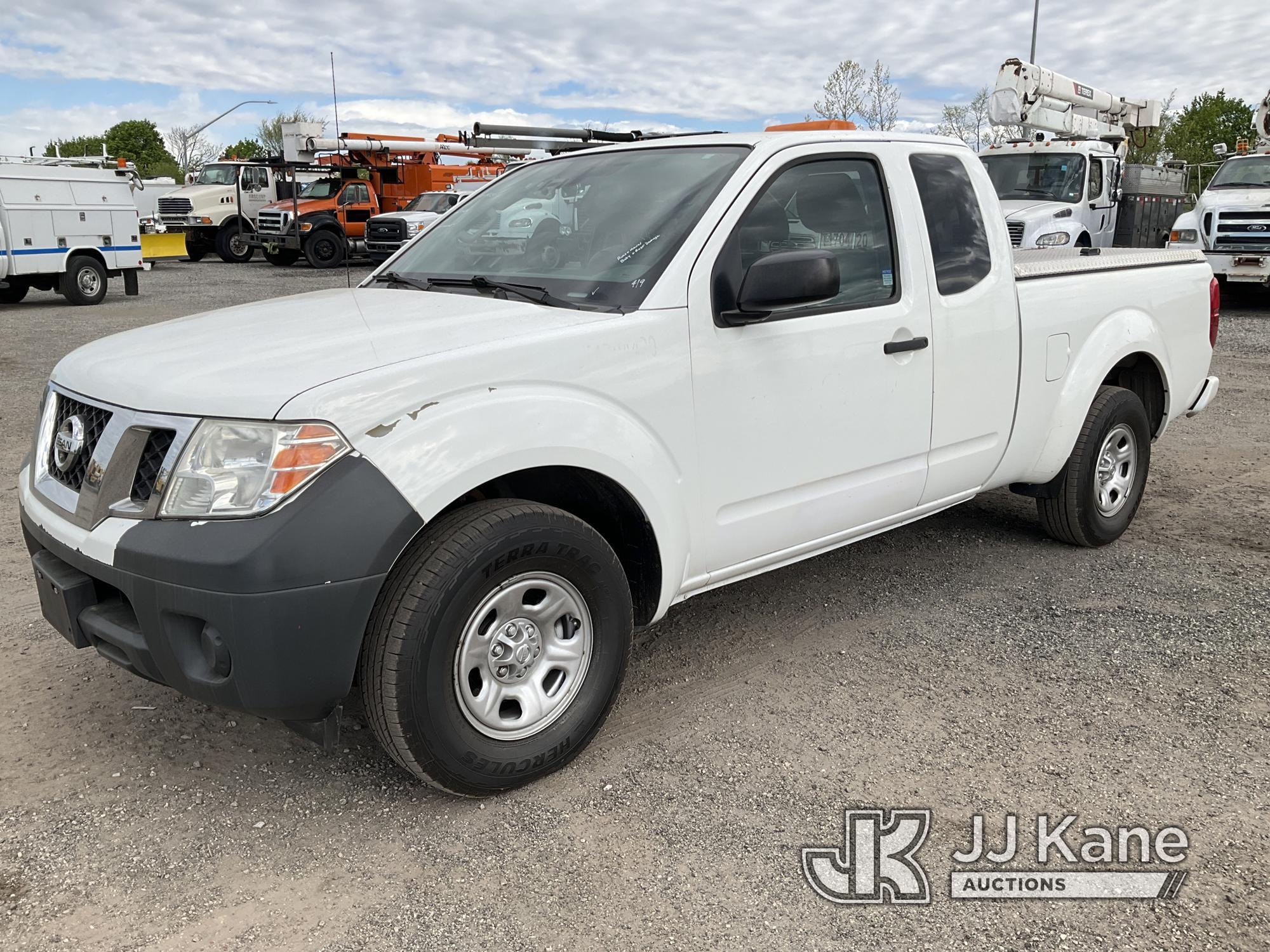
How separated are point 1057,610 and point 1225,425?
4532mm

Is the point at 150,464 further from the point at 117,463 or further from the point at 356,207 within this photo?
the point at 356,207

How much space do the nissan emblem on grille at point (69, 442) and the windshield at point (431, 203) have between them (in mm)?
22017

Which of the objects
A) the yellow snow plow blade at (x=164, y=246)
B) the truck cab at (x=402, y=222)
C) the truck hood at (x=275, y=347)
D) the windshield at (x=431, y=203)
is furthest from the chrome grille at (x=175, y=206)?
the truck hood at (x=275, y=347)

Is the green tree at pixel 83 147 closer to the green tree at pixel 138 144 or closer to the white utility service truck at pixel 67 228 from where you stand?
the green tree at pixel 138 144

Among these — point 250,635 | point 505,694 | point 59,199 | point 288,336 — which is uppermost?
point 59,199

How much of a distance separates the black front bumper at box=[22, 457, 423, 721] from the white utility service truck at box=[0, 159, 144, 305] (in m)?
16.0

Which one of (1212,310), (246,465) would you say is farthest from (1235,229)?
(246,465)

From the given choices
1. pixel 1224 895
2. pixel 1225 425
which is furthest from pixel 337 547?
pixel 1225 425

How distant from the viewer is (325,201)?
1034 inches

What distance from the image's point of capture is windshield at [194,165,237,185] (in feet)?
94.8

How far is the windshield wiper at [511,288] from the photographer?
3213 millimetres

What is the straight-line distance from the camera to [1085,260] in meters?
4.79

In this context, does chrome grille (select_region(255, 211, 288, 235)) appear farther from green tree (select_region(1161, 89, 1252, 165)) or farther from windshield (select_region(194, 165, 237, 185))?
green tree (select_region(1161, 89, 1252, 165))

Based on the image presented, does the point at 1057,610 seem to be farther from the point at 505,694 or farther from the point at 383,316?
the point at 383,316
